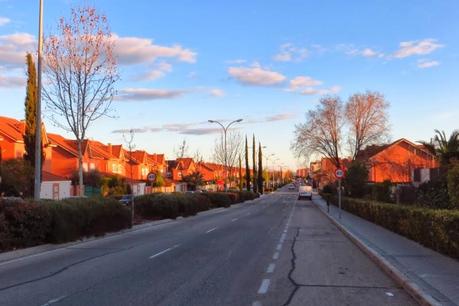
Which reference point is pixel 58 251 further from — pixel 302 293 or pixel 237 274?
pixel 302 293

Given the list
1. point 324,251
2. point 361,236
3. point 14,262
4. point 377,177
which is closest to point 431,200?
point 361,236

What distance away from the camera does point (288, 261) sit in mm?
13586

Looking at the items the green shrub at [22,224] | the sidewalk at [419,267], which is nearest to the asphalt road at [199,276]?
the sidewalk at [419,267]

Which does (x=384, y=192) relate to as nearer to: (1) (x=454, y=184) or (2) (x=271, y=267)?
(1) (x=454, y=184)

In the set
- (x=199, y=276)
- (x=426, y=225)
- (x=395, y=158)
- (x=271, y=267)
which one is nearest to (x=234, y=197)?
(x=395, y=158)

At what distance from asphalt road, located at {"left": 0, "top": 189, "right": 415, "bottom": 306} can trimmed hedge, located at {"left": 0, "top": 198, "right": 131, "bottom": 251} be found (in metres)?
0.85

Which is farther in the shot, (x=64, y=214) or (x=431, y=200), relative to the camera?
(x=431, y=200)

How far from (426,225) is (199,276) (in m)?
7.24

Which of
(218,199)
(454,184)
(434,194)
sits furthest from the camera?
(218,199)

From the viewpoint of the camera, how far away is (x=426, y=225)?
49.5 ft

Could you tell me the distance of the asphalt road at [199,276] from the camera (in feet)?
28.9

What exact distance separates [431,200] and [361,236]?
4185 mm

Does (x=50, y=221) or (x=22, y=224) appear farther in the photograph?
(x=50, y=221)

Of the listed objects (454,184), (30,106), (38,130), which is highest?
(30,106)
